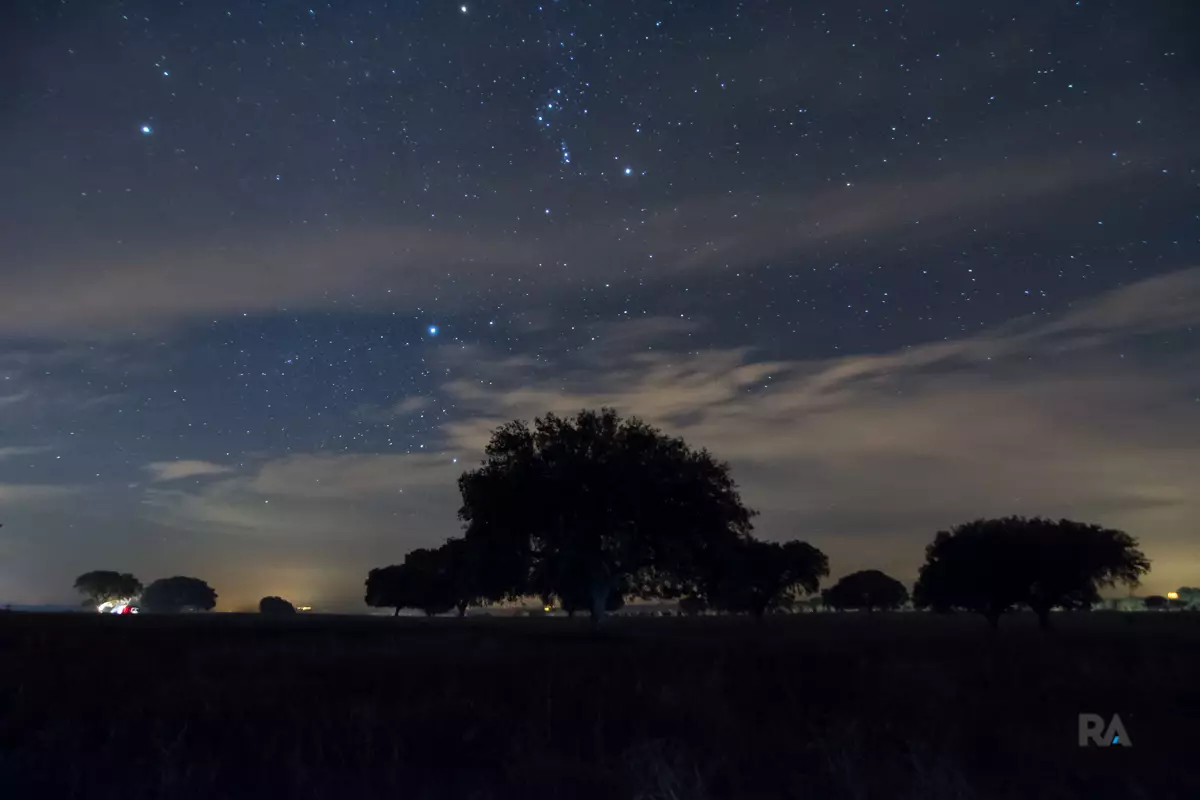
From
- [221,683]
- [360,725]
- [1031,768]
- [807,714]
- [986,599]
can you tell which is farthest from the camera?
[986,599]

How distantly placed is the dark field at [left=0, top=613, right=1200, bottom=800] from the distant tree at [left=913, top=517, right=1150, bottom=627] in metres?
32.3

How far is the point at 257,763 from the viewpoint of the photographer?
32.4 ft

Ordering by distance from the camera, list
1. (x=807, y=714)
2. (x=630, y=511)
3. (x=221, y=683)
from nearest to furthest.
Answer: (x=807, y=714)
(x=221, y=683)
(x=630, y=511)

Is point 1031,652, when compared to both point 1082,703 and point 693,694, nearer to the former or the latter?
point 1082,703

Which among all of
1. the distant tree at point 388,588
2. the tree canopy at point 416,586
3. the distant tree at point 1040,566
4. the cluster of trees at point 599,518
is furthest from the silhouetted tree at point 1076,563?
the distant tree at point 388,588

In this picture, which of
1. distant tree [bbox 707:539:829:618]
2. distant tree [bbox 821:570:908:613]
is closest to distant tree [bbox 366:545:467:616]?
distant tree [bbox 707:539:829:618]

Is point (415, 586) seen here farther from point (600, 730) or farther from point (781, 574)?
point (600, 730)

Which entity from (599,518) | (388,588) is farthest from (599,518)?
(388,588)

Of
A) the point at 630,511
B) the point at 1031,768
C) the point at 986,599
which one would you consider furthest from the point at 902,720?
the point at 986,599

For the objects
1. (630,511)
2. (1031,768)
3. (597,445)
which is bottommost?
(1031,768)

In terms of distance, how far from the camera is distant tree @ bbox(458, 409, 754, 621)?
40750mm

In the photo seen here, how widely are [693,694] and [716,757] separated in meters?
4.70

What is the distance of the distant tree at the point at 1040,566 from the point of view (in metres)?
51.0

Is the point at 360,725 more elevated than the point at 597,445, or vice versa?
the point at 597,445
